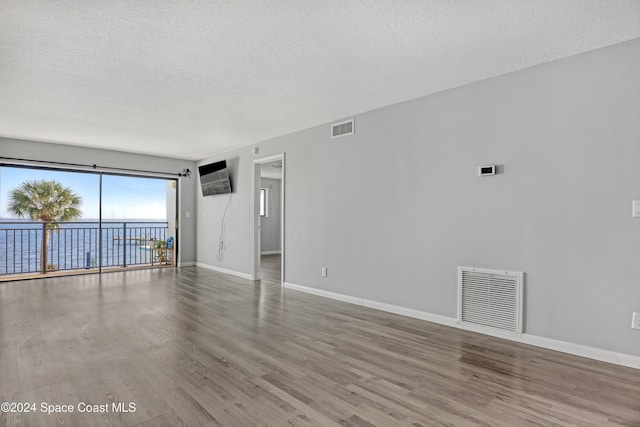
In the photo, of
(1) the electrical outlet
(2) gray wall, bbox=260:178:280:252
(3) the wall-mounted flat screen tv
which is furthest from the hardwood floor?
(2) gray wall, bbox=260:178:280:252

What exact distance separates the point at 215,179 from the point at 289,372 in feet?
18.1

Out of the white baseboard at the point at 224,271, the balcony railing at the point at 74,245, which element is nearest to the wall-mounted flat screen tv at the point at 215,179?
the white baseboard at the point at 224,271

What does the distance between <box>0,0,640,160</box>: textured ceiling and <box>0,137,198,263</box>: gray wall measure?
1.84m

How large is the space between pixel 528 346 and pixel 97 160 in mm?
7634

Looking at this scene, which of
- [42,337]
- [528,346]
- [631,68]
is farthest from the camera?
[42,337]

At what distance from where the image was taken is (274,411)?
1947 millimetres

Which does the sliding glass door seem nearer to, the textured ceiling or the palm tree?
the palm tree

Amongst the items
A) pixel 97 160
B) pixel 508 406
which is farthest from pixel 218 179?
pixel 508 406

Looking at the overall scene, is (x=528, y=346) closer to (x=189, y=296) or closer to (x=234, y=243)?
(x=189, y=296)

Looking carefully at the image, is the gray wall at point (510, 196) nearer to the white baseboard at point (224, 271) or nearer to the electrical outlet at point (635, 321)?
the electrical outlet at point (635, 321)

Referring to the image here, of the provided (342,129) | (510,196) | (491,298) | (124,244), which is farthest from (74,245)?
(510,196)

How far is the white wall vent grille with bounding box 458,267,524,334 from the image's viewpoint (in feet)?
10.2

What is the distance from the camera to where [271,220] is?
424 inches

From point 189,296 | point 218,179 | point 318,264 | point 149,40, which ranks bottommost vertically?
point 189,296
